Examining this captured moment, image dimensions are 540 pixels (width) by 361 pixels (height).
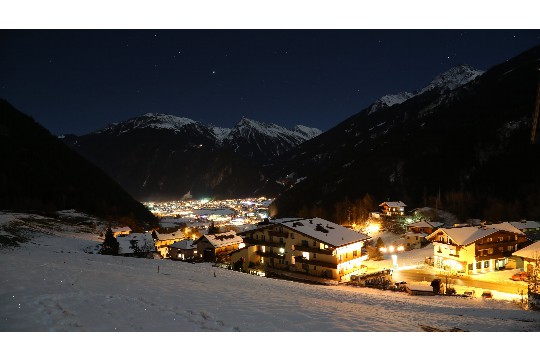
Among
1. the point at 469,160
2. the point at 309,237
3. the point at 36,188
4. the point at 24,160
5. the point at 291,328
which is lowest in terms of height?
A: the point at 291,328

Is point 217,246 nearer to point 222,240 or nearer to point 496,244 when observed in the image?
point 222,240

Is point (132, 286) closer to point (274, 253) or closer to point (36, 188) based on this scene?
point (274, 253)

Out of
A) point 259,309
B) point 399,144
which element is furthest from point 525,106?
point 259,309

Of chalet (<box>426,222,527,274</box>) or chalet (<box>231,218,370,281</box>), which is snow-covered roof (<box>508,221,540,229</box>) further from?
chalet (<box>231,218,370,281</box>)

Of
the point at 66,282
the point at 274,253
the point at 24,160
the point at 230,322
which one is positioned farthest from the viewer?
the point at 24,160

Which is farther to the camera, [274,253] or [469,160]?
[469,160]

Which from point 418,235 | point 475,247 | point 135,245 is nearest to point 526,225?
point 418,235
